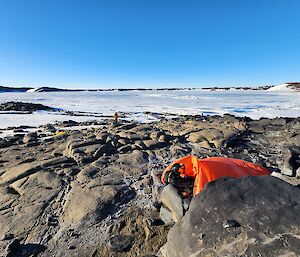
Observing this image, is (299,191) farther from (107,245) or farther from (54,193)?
(54,193)

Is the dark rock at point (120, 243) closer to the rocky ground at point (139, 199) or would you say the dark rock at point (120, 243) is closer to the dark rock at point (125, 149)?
the rocky ground at point (139, 199)

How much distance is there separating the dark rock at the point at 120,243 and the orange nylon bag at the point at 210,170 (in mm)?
1404

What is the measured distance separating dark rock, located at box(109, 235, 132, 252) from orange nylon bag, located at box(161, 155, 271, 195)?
1404 millimetres

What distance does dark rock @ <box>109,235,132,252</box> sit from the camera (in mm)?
4898

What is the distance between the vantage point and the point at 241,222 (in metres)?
3.91

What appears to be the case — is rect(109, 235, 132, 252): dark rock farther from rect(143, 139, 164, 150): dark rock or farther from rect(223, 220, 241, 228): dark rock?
rect(143, 139, 164, 150): dark rock

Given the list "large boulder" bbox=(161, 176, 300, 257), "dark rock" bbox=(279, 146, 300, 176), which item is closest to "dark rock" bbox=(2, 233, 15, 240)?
"large boulder" bbox=(161, 176, 300, 257)

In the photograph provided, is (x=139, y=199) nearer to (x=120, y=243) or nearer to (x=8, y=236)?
(x=120, y=243)

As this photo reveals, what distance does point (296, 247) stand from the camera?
340cm

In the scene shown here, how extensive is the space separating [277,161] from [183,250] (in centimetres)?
485

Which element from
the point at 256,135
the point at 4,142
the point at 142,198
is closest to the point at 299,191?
the point at 142,198

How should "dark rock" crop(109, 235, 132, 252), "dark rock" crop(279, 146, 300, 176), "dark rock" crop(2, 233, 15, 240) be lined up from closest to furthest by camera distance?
"dark rock" crop(109, 235, 132, 252)
"dark rock" crop(2, 233, 15, 240)
"dark rock" crop(279, 146, 300, 176)

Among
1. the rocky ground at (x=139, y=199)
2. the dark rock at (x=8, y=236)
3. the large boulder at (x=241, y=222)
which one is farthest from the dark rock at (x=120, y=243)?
the dark rock at (x=8, y=236)

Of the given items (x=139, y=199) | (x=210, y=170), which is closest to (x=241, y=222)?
(x=210, y=170)
